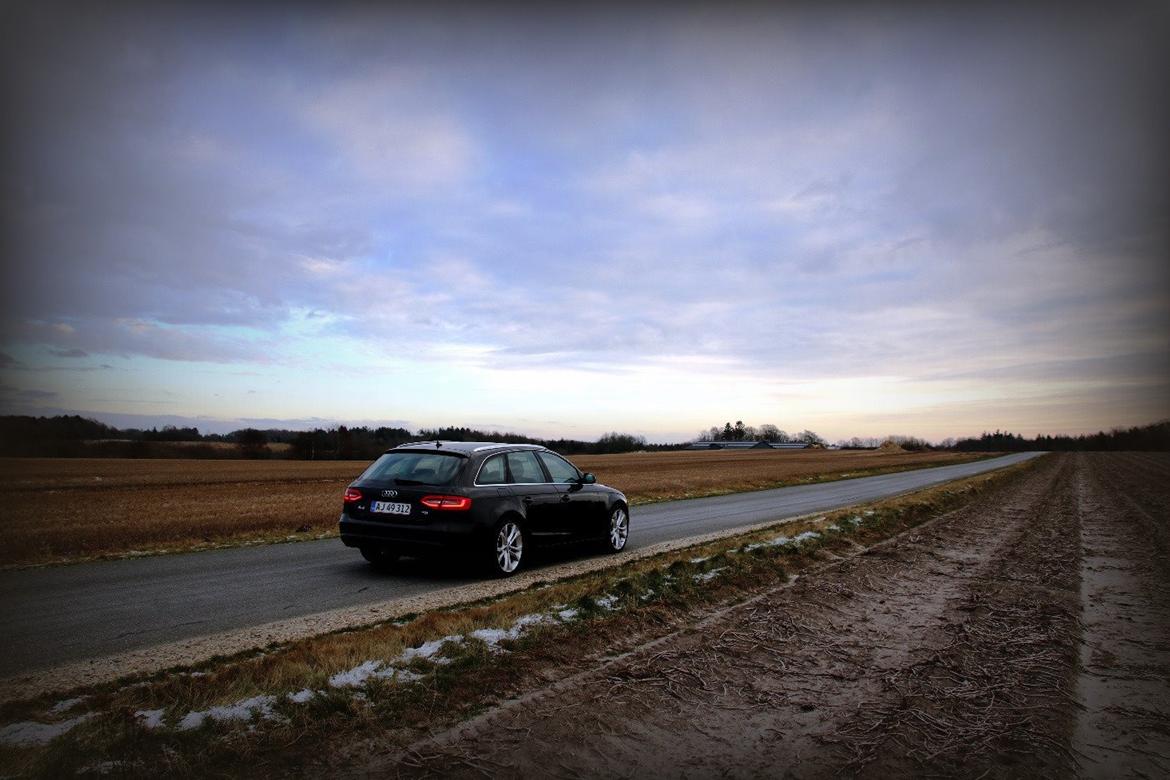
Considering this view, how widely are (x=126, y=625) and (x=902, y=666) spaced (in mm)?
6350

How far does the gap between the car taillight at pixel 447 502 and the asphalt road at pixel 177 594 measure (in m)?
0.89

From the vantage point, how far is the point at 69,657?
502 centimetres

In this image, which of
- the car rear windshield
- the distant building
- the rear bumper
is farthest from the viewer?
the distant building

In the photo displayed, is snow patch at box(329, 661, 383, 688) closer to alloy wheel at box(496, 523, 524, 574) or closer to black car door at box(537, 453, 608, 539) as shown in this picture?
alloy wheel at box(496, 523, 524, 574)

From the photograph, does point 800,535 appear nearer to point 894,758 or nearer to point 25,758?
point 894,758

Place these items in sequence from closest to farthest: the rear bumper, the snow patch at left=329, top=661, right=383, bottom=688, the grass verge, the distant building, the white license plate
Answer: the grass verge
the snow patch at left=329, top=661, right=383, bottom=688
the rear bumper
the white license plate
the distant building

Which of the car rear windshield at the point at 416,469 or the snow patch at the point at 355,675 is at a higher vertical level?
the car rear windshield at the point at 416,469

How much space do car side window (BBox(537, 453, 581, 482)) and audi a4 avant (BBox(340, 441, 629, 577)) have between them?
5 centimetres

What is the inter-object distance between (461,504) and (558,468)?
2.17m

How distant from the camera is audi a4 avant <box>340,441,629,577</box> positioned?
25.7 feet

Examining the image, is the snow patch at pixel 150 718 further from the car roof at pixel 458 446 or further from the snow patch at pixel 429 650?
the car roof at pixel 458 446

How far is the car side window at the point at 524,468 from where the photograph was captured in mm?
8820

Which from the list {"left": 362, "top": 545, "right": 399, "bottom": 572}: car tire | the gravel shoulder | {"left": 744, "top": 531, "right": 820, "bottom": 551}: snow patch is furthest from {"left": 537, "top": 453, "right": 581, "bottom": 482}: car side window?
the gravel shoulder

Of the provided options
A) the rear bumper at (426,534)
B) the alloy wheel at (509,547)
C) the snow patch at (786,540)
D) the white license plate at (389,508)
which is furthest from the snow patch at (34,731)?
the snow patch at (786,540)
